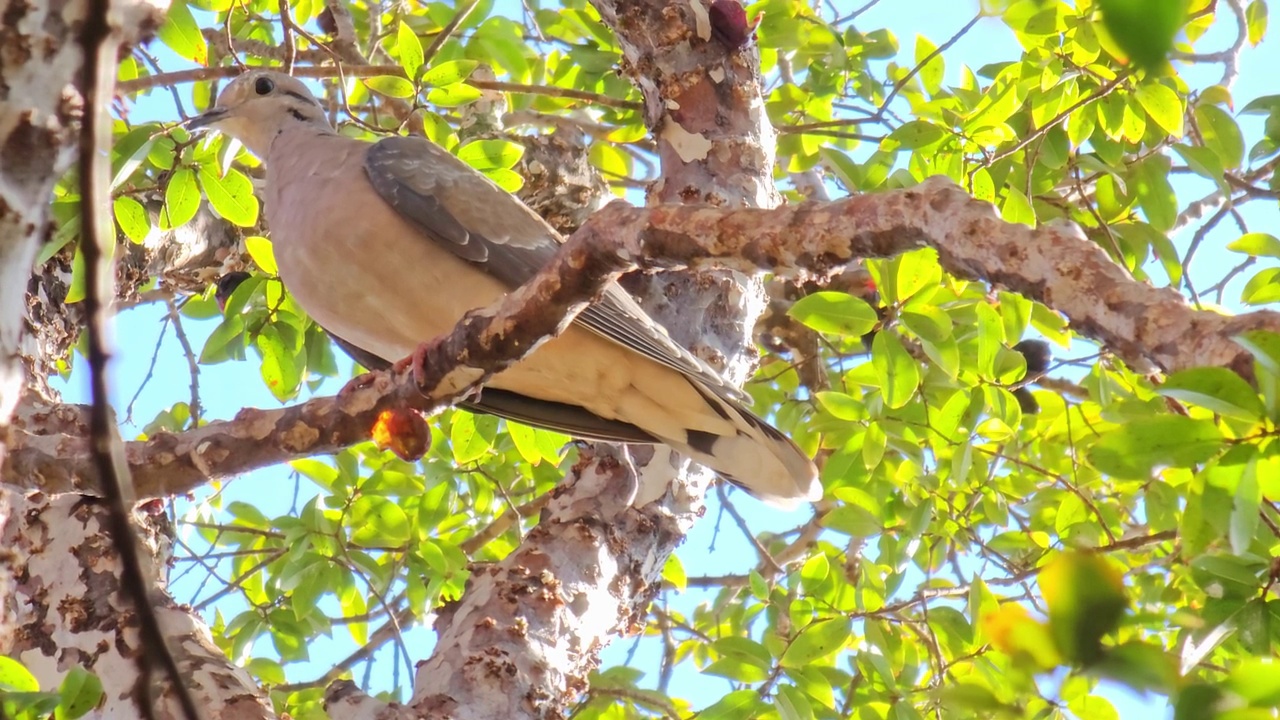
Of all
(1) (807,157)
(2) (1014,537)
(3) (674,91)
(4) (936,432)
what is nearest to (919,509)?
(4) (936,432)

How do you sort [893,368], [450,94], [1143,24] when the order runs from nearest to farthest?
[1143,24] → [893,368] → [450,94]

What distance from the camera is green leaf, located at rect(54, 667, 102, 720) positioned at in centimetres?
150

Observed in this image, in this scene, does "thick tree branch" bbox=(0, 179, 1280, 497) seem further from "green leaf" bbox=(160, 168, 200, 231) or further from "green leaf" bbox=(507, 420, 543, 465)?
→ "green leaf" bbox=(507, 420, 543, 465)

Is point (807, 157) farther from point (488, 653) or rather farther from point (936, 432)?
point (488, 653)

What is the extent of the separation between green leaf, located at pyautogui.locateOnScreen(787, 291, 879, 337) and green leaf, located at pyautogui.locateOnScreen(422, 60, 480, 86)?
4.75 feet

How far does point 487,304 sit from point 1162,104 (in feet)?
6.14

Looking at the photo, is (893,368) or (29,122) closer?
(29,122)

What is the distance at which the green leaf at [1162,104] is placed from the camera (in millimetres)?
2980

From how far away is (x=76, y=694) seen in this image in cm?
151

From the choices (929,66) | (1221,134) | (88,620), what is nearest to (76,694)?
(88,620)

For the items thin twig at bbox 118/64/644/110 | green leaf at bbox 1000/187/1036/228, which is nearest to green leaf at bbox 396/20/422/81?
thin twig at bbox 118/64/644/110

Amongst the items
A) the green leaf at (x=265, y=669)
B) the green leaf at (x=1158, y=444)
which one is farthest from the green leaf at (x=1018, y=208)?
the green leaf at (x=265, y=669)

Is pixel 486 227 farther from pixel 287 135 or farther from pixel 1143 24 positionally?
pixel 1143 24

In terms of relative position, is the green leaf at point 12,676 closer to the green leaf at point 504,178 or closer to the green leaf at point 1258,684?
the green leaf at point 1258,684
